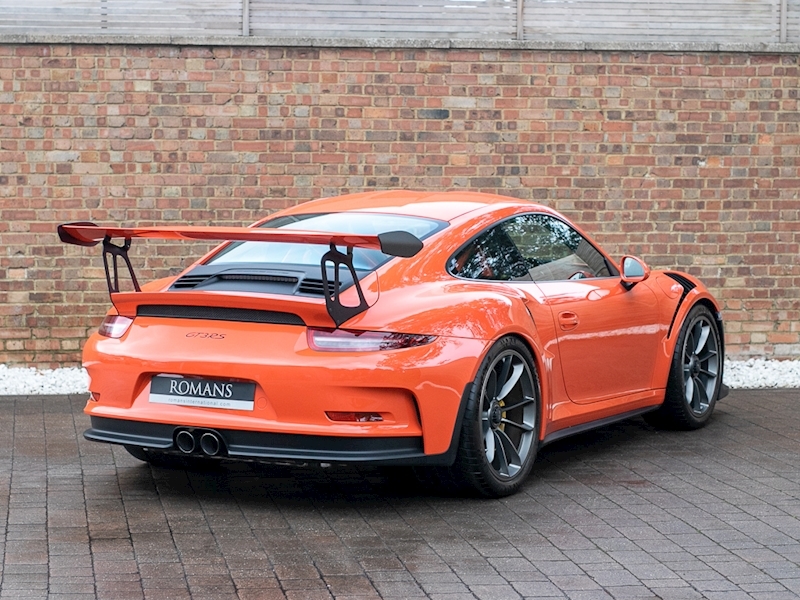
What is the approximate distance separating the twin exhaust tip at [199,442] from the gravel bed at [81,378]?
3.73 metres

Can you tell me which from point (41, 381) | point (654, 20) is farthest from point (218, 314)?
point (654, 20)

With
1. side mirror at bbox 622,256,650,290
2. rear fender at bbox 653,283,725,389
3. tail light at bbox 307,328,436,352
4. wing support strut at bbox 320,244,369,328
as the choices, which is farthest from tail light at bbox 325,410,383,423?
rear fender at bbox 653,283,725,389

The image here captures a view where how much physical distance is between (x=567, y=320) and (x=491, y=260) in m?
0.52

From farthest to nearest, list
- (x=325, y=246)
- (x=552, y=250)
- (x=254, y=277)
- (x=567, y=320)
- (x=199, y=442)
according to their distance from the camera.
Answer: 1. (x=552, y=250)
2. (x=567, y=320)
3. (x=325, y=246)
4. (x=254, y=277)
5. (x=199, y=442)

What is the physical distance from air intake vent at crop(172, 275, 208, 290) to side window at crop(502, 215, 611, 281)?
1.61 m

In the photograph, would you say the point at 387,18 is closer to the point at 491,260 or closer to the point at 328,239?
the point at 491,260

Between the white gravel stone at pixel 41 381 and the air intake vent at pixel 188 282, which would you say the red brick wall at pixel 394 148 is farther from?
the air intake vent at pixel 188 282

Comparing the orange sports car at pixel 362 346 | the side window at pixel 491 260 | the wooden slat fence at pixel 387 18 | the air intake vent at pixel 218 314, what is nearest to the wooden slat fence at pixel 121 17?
the wooden slat fence at pixel 387 18

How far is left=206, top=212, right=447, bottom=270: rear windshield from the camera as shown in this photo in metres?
5.70

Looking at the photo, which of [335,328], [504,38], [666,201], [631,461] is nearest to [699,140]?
[666,201]

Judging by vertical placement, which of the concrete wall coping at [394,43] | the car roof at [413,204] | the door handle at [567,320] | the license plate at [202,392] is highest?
the concrete wall coping at [394,43]

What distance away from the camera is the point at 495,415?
5.66 m

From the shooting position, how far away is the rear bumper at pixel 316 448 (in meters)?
5.11

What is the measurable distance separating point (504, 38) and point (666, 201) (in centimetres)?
196
